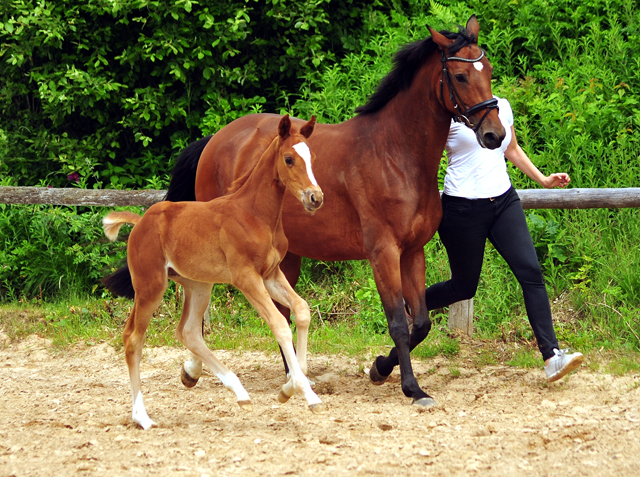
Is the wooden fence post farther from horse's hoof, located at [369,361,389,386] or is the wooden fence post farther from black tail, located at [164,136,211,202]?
black tail, located at [164,136,211,202]

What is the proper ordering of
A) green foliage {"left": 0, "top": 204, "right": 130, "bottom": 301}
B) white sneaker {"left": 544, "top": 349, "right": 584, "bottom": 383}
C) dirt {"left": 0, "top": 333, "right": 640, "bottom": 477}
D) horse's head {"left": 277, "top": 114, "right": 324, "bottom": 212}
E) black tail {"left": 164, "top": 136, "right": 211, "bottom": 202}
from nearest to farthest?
dirt {"left": 0, "top": 333, "right": 640, "bottom": 477} < horse's head {"left": 277, "top": 114, "right": 324, "bottom": 212} < white sneaker {"left": 544, "top": 349, "right": 584, "bottom": 383} < black tail {"left": 164, "top": 136, "right": 211, "bottom": 202} < green foliage {"left": 0, "top": 204, "right": 130, "bottom": 301}

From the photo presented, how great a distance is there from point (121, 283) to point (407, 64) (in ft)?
8.73

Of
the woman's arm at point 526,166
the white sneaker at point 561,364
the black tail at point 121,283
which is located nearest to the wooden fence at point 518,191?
the woman's arm at point 526,166

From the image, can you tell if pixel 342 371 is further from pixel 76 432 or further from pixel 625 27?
pixel 625 27

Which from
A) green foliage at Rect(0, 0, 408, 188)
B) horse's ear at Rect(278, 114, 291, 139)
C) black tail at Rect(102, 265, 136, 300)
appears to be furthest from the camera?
green foliage at Rect(0, 0, 408, 188)

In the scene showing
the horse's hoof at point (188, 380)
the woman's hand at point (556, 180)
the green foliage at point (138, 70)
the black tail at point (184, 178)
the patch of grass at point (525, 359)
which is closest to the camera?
the woman's hand at point (556, 180)

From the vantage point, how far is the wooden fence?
536 centimetres

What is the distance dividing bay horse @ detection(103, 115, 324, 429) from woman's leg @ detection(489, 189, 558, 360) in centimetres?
129

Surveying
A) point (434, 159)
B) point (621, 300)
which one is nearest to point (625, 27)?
point (621, 300)

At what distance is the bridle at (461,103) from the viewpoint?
162 inches

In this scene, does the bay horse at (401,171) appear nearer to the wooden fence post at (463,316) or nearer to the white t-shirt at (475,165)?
the white t-shirt at (475,165)

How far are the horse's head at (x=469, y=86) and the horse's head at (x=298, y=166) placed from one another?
36.9 inches

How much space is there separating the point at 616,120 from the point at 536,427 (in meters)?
4.31

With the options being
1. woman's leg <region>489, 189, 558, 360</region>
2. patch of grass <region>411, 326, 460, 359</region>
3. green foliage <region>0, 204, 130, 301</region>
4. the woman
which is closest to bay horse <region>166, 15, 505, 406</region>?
the woman
